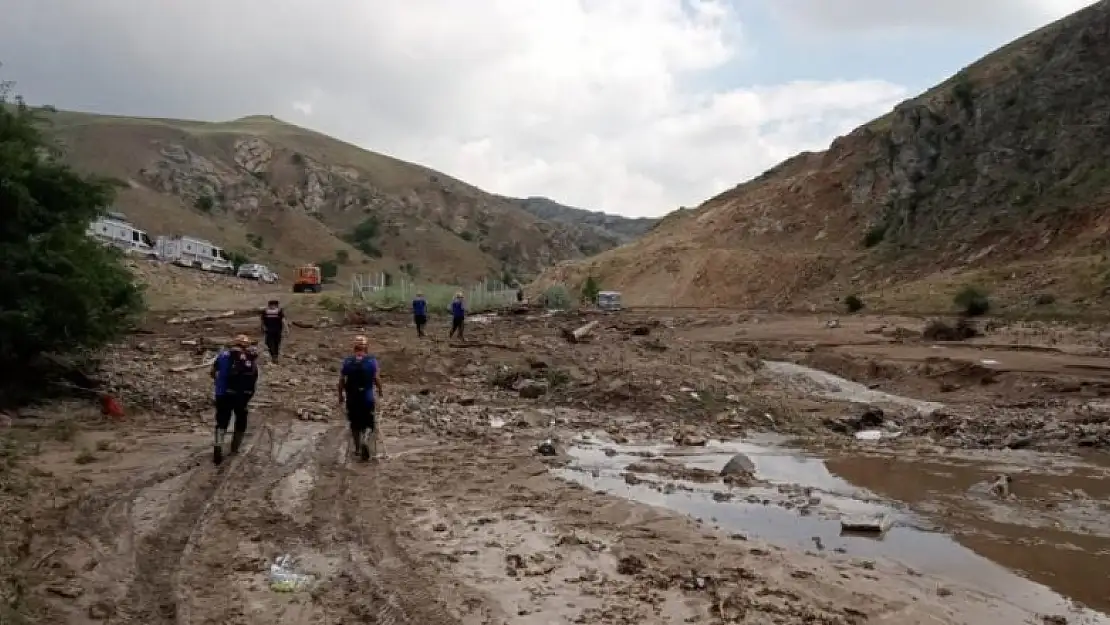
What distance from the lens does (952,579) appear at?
291 inches

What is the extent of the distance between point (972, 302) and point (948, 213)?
19.5m

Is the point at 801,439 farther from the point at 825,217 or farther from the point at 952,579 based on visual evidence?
the point at 825,217

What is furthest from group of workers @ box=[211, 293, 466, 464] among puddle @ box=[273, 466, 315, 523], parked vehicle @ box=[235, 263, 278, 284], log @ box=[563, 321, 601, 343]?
parked vehicle @ box=[235, 263, 278, 284]

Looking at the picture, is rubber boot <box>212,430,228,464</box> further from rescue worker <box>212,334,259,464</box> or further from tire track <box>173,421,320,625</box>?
tire track <box>173,421,320,625</box>

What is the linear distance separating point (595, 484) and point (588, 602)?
431 cm

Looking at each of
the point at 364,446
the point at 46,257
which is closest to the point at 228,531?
the point at 364,446

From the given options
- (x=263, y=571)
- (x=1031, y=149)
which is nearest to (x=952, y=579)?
(x=263, y=571)

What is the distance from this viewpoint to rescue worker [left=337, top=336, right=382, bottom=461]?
37.1 feet

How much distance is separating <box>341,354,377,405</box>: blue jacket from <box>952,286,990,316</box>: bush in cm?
3100

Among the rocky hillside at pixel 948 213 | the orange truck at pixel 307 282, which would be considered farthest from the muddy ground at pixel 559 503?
the orange truck at pixel 307 282

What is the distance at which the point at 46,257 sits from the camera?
1345 cm

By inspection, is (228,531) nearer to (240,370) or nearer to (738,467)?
(240,370)

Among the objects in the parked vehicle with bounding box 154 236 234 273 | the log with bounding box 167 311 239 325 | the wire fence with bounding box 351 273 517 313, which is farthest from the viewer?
the parked vehicle with bounding box 154 236 234 273

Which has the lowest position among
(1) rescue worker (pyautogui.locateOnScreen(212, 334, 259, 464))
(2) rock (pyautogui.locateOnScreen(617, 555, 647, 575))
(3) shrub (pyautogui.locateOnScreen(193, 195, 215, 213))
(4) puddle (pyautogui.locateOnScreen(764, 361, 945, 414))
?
(2) rock (pyautogui.locateOnScreen(617, 555, 647, 575))
